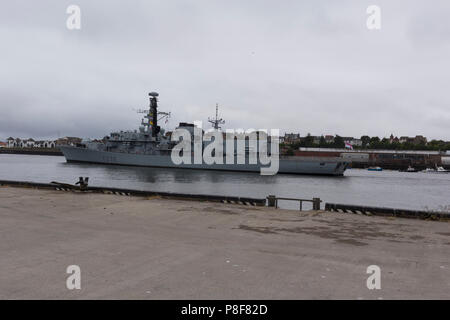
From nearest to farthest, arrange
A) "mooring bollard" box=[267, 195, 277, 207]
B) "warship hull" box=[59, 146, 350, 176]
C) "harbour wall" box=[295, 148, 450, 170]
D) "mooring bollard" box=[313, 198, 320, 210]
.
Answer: "mooring bollard" box=[313, 198, 320, 210] < "mooring bollard" box=[267, 195, 277, 207] < "warship hull" box=[59, 146, 350, 176] < "harbour wall" box=[295, 148, 450, 170]

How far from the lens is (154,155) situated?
61.9m

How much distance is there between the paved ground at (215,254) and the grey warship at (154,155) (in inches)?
1859

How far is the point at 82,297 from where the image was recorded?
4.15 metres

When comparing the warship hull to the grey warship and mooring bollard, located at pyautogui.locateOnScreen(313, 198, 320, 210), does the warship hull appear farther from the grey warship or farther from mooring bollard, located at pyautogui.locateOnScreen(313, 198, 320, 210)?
mooring bollard, located at pyautogui.locateOnScreen(313, 198, 320, 210)

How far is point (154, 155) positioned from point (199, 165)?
340 inches

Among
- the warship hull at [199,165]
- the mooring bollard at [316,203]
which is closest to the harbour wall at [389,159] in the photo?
the warship hull at [199,165]

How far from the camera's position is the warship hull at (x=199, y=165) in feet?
186

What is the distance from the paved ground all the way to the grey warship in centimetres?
4721

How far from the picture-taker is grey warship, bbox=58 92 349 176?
5719cm

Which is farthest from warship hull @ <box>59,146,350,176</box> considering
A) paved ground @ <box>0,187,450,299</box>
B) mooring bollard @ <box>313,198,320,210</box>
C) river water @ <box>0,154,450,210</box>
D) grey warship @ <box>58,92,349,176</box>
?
paved ground @ <box>0,187,450,299</box>
